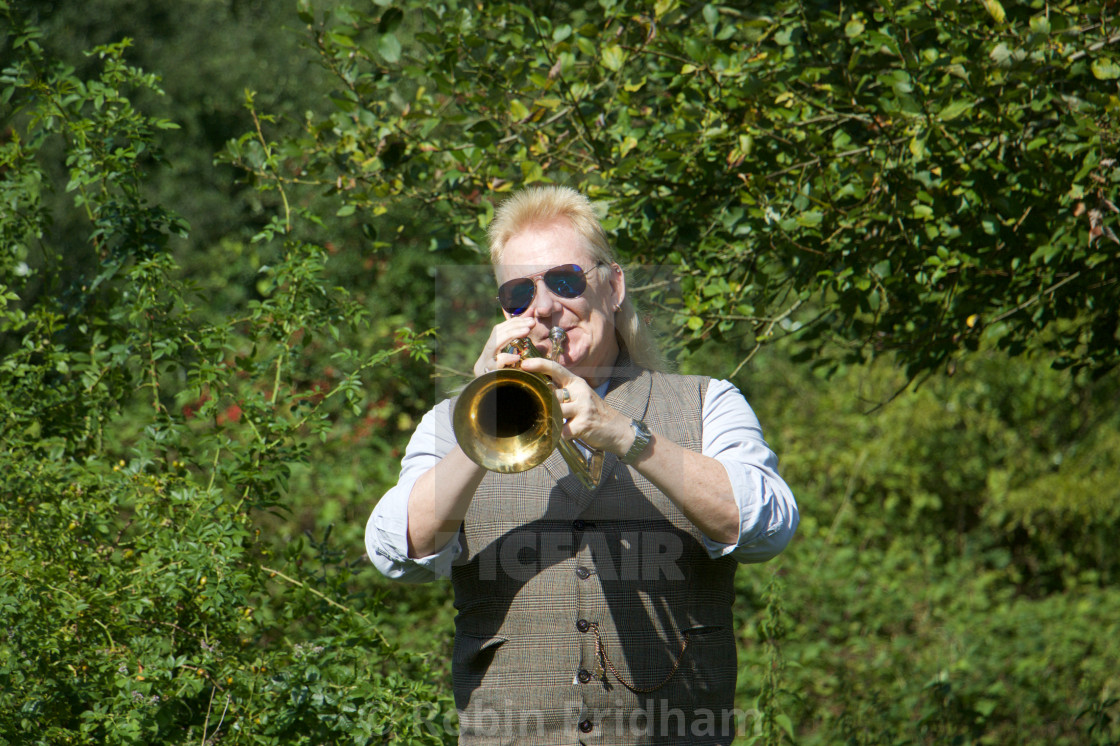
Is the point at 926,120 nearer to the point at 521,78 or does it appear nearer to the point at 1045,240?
the point at 1045,240

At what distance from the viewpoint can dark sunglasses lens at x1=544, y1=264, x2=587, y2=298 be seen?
2389 millimetres

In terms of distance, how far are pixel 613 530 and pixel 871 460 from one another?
5448 mm

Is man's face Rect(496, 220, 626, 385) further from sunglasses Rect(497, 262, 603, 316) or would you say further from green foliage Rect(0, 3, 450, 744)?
green foliage Rect(0, 3, 450, 744)

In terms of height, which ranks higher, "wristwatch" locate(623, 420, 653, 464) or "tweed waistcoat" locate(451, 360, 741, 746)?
"wristwatch" locate(623, 420, 653, 464)

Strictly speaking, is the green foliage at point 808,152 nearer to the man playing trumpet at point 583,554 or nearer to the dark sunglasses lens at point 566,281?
the dark sunglasses lens at point 566,281

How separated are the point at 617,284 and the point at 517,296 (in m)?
0.30

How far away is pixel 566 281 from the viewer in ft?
7.86

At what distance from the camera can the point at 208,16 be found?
374 inches

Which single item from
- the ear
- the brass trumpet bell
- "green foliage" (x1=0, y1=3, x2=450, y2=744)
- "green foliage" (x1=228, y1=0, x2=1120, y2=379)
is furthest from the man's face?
"green foliage" (x1=228, y1=0, x2=1120, y2=379)

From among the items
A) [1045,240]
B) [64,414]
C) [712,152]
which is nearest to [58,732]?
[64,414]

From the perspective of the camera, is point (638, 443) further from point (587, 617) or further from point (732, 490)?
point (587, 617)

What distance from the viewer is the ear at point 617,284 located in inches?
101

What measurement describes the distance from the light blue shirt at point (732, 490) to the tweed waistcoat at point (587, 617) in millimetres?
121

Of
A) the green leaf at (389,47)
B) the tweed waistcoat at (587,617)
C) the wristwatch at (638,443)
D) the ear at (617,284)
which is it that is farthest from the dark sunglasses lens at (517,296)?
the green leaf at (389,47)
